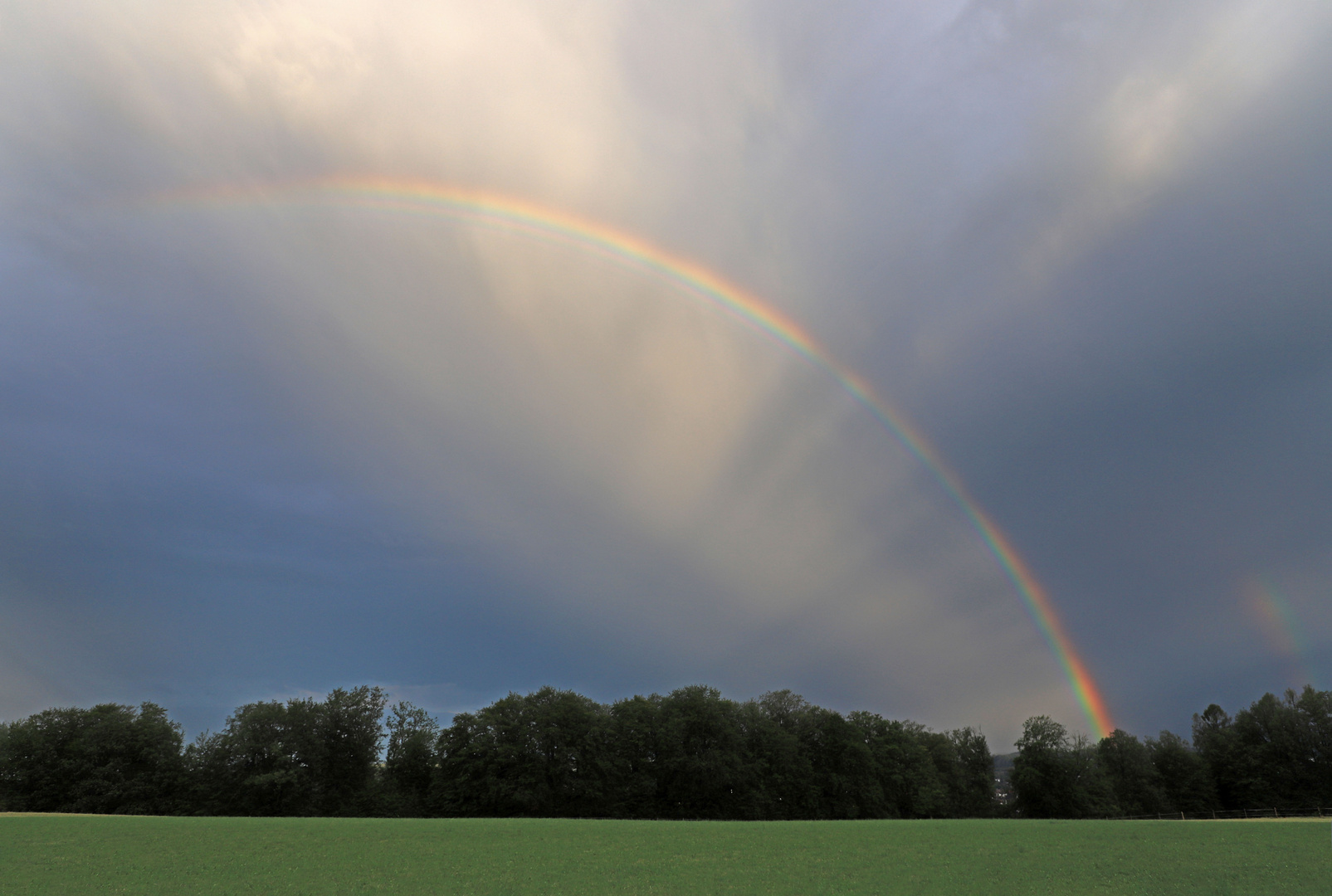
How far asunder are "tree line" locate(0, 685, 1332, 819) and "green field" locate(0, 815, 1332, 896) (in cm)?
5306

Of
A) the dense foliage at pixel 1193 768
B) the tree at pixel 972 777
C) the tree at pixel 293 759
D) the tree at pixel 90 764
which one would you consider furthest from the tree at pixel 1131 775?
the tree at pixel 90 764

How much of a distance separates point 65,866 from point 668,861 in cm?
2593

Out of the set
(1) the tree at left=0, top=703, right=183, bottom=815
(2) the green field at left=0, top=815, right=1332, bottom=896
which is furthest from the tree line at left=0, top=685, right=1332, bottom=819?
(2) the green field at left=0, top=815, right=1332, bottom=896

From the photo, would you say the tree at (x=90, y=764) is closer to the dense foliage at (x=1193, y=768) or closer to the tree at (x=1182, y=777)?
the dense foliage at (x=1193, y=768)

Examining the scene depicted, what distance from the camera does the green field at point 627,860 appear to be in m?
26.1

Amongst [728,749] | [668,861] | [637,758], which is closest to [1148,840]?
[668,861]

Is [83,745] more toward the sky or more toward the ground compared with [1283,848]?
more toward the sky

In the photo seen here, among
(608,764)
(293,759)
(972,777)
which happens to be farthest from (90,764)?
(972,777)

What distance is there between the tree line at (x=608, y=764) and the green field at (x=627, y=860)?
53062 millimetres

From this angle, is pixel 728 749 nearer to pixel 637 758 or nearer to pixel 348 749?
pixel 637 758

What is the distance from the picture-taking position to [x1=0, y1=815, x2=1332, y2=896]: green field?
2614 centimetres

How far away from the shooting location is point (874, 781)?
114 m

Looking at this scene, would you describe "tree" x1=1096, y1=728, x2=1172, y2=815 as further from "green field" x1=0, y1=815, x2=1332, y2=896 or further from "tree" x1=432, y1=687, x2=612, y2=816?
"tree" x1=432, y1=687, x2=612, y2=816

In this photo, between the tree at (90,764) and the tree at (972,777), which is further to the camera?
the tree at (972,777)
